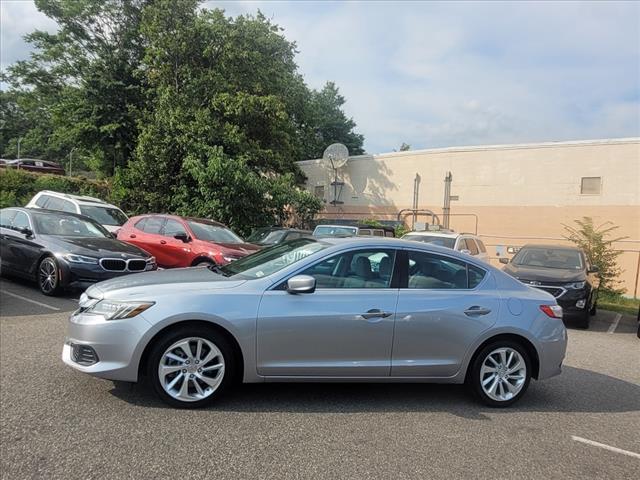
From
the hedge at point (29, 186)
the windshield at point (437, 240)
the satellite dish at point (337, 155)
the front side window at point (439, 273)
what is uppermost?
the satellite dish at point (337, 155)

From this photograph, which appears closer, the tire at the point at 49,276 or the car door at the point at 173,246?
the tire at the point at 49,276

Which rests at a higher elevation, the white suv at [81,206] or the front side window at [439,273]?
the white suv at [81,206]

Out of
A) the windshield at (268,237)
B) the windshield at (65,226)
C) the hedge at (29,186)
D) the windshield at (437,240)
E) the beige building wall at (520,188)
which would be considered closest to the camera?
the windshield at (65,226)

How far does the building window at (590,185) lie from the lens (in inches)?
796

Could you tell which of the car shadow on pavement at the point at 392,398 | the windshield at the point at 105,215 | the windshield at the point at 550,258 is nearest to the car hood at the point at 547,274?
the windshield at the point at 550,258

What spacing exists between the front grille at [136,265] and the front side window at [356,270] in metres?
5.67

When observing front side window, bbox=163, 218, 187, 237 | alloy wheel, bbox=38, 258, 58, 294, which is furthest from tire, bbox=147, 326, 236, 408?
front side window, bbox=163, 218, 187, 237

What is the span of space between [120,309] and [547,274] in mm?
9002

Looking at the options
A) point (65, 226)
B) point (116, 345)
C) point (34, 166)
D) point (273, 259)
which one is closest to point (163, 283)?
point (116, 345)

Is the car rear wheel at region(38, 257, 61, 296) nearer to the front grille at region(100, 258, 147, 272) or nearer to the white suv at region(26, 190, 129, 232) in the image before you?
the front grille at region(100, 258, 147, 272)

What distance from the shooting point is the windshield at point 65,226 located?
974 cm

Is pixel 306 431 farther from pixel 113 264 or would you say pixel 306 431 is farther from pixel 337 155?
pixel 337 155

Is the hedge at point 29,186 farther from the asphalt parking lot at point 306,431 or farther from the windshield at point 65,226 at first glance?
the asphalt parking lot at point 306,431

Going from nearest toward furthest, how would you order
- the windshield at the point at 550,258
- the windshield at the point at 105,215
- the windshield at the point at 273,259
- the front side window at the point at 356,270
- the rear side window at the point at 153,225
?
1. the front side window at the point at 356,270
2. the windshield at the point at 273,259
3. the windshield at the point at 550,258
4. the rear side window at the point at 153,225
5. the windshield at the point at 105,215
